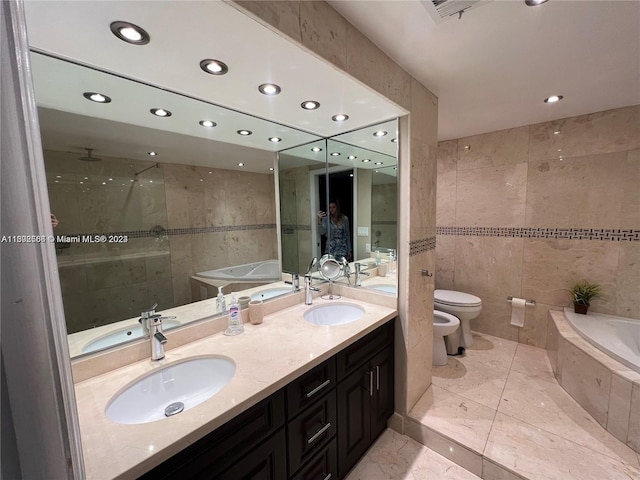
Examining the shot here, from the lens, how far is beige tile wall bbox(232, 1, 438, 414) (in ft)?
3.48

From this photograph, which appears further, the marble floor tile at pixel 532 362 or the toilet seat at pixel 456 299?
the toilet seat at pixel 456 299

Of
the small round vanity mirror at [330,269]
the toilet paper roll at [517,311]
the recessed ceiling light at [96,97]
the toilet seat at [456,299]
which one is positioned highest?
the recessed ceiling light at [96,97]

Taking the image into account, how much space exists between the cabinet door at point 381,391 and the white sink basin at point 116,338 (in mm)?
1172

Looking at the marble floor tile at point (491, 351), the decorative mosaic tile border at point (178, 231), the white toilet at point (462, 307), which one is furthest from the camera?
the white toilet at point (462, 307)

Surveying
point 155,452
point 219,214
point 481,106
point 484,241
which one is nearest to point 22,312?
point 155,452

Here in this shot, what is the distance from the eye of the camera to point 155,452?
714 mm

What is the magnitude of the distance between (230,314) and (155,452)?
0.72 meters

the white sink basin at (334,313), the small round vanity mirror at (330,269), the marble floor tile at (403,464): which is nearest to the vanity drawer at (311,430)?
the marble floor tile at (403,464)

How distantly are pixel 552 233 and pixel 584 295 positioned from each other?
585mm

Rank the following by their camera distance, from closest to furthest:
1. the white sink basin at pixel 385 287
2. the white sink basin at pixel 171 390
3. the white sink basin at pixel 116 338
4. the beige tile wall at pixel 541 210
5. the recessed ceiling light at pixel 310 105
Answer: the white sink basin at pixel 171 390 → the white sink basin at pixel 116 338 → the recessed ceiling light at pixel 310 105 → the white sink basin at pixel 385 287 → the beige tile wall at pixel 541 210

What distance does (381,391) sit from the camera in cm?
166

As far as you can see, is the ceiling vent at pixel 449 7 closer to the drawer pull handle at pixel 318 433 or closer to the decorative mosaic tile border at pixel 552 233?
the drawer pull handle at pixel 318 433

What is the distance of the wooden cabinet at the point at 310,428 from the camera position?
848mm

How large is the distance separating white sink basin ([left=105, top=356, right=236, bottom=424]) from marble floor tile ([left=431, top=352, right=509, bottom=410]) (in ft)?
5.83
